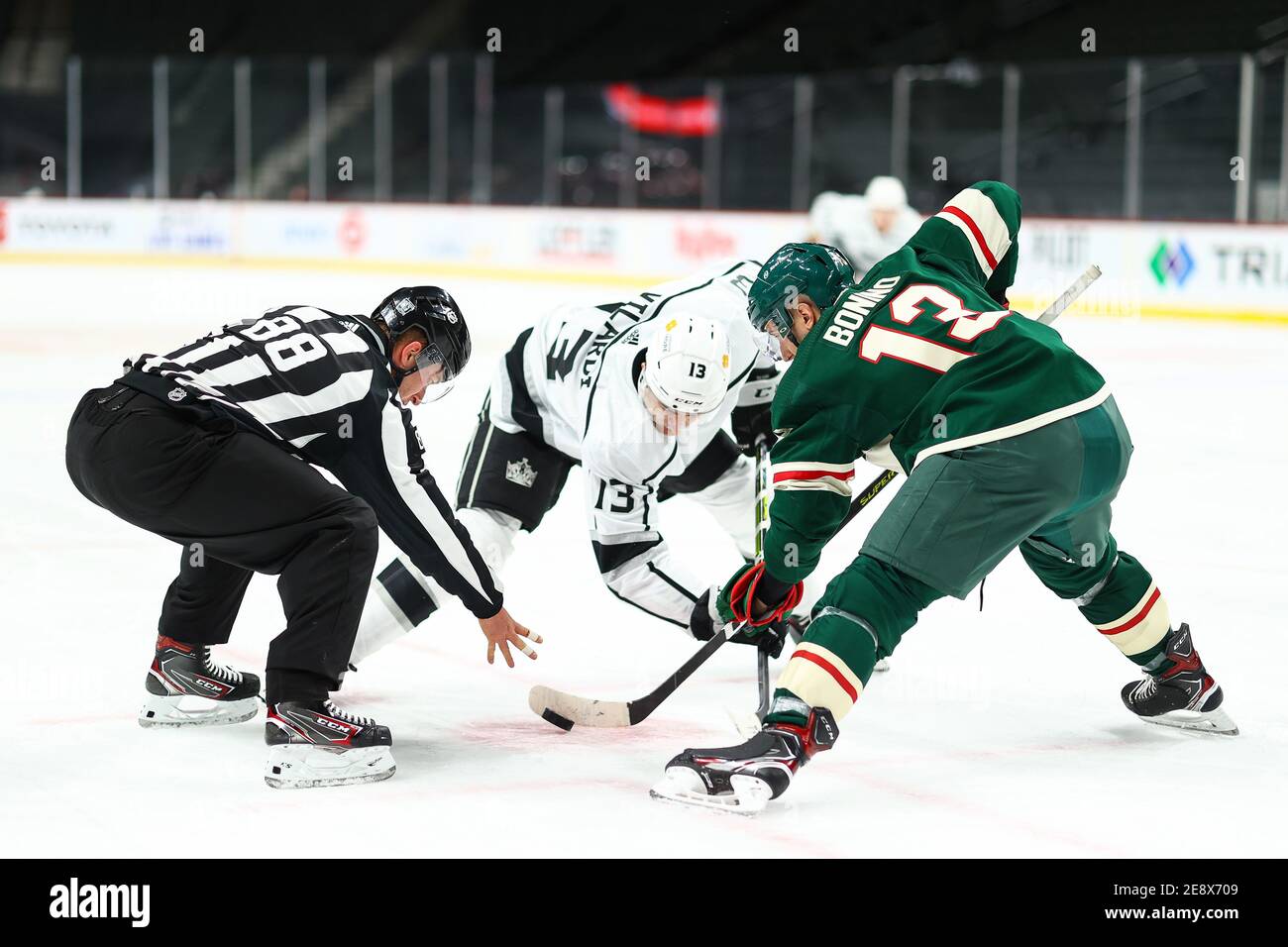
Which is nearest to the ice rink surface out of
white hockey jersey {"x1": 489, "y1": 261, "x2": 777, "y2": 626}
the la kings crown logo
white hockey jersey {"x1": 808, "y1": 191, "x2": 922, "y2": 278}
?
white hockey jersey {"x1": 489, "y1": 261, "x2": 777, "y2": 626}

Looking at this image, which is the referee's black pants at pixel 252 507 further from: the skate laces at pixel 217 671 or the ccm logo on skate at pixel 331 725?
the skate laces at pixel 217 671

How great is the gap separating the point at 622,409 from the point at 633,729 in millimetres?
654

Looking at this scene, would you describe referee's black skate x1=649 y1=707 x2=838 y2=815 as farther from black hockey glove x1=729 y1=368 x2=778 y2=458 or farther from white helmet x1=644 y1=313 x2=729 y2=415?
black hockey glove x1=729 y1=368 x2=778 y2=458

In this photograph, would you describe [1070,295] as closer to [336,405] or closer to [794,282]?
[794,282]

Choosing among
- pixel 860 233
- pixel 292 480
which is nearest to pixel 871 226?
pixel 860 233

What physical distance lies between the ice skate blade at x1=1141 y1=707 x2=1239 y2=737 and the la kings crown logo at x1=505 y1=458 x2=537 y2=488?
144 centimetres

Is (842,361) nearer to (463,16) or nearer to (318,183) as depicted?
(318,183)

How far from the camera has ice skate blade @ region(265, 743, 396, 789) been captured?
3.01m

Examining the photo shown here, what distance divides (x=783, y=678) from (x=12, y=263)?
15875 millimetres
